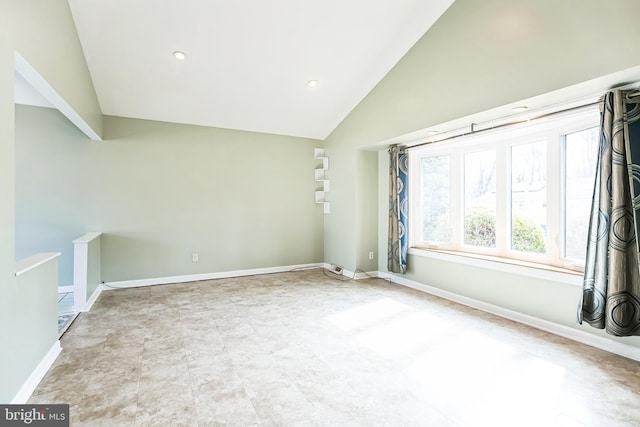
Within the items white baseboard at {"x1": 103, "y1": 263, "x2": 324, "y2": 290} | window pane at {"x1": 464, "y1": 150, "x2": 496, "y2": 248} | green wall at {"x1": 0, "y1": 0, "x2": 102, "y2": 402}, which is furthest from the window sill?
green wall at {"x1": 0, "y1": 0, "x2": 102, "y2": 402}

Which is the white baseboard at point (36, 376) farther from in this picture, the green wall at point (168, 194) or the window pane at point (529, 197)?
the window pane at point (529, 197)

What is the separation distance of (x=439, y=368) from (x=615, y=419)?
3.09 ft

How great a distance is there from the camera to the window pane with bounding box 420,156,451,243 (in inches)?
171

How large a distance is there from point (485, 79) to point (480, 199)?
149 centimetres

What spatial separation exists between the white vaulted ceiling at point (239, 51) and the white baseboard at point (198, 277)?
7.83ft

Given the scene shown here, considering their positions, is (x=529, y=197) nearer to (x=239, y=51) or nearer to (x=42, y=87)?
(x=239, y=51)

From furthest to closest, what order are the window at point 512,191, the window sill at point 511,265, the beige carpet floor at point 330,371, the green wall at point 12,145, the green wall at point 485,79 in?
the window at point 512,191 < the window sill at point 511,265 < the green wall at point 485,79 < the beige carpet floor at point 330,371 < the green wall at point 12,145

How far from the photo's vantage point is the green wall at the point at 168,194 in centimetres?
420

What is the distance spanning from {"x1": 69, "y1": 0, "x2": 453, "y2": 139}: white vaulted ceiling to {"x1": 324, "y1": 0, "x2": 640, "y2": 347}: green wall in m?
0.38

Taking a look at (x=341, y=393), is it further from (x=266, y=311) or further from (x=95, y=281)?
(x=95, y=281)

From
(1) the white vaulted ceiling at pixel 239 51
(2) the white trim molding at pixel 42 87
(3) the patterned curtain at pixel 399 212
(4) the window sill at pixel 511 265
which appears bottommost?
(4) the window sill at pixel 511 265

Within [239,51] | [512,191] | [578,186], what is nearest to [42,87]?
[239,51]

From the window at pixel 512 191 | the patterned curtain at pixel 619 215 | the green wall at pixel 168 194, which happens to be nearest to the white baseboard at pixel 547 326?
the patterned curtain at pixel 619 215

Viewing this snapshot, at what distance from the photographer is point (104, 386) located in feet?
6.91
